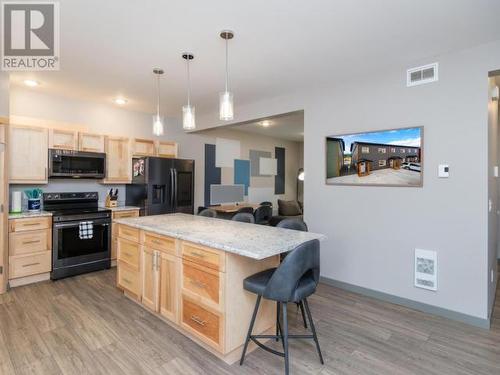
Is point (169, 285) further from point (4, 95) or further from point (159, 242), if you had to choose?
Result: point (4, 95)

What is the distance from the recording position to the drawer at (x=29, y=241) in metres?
3.49

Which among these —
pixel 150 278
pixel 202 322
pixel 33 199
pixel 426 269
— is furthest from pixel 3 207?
pixel 426 269

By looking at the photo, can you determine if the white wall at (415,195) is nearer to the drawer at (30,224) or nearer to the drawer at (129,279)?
the drawer at (129,279)

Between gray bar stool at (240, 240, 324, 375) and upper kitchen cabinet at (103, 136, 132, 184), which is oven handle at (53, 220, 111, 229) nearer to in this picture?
upper kitchen cabinet at (103, 136, 132, 184)

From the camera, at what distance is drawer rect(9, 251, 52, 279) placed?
137 inches

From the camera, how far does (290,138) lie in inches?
Result: 317

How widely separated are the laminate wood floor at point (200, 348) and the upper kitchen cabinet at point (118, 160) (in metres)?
2.04

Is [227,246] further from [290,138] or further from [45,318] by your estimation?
[290,138]

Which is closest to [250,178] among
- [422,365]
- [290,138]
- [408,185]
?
[290,138]

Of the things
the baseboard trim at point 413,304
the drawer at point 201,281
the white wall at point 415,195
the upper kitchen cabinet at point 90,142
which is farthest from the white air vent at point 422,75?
the upper kitchen cabinet at point 90,142

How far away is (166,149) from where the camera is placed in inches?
207

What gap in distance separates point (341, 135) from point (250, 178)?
380cm

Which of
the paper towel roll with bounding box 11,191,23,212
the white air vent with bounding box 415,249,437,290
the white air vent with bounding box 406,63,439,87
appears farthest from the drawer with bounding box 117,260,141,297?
the white air vent with bounding box 406,63,439,87

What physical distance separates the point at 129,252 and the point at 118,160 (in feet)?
7.02
